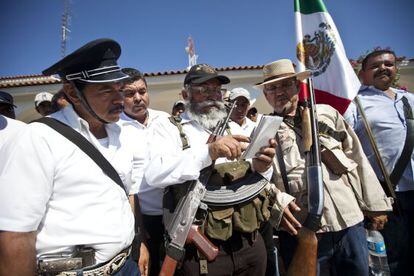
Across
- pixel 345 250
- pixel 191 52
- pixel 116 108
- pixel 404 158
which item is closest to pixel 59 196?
pixel 116 108

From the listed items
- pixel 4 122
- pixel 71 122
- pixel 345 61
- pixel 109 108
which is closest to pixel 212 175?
pixel 109 108

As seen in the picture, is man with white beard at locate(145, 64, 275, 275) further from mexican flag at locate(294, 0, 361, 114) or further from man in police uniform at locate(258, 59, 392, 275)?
mexican flag at locate(294, 0, 361, 114)

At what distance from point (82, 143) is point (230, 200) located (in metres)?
1.15

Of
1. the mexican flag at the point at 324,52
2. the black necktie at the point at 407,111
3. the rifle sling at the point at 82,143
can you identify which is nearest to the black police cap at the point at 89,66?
the rifle sling at the point at 82,143

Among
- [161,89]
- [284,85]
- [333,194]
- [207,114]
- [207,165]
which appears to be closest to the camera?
[207,165]

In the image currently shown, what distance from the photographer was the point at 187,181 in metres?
2.03

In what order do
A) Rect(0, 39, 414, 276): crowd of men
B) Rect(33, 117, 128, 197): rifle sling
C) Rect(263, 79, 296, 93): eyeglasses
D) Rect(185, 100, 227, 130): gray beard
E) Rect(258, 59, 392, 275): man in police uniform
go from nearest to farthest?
Rect(0, 39, 414, 276): crowd of men
Rect(33, 117, 128, 197): rifle sling
Rect(258, 59, 392, 275): man in police uniform
Rect(185, 100, 227, 130): gray beard
Rect(263, 79, 296, 93): eyeglasses

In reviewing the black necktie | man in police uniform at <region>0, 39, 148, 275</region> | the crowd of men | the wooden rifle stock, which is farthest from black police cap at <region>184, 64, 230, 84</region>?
the black necktie

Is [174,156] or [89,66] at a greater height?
[89,66]

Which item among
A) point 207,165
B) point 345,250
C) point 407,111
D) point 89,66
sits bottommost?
point 345,250

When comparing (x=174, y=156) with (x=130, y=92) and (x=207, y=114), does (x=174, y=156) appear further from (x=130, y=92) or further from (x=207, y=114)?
(x=130, y=92)

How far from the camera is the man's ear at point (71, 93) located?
5.38 ft

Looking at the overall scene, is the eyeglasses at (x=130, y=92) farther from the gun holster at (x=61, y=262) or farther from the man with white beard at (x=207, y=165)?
the gun holster at (x=61, y=262)

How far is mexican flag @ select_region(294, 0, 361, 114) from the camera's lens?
265 centimetres
